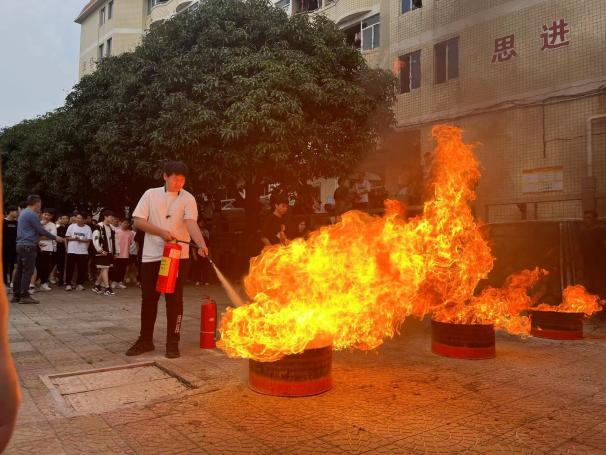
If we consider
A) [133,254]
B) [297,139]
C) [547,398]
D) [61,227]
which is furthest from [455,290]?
Result: [61,227]

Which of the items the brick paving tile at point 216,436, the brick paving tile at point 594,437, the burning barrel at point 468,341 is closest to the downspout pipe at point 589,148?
the burning barrel at point 468,341

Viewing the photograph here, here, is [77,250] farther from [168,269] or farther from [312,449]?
[312,449]

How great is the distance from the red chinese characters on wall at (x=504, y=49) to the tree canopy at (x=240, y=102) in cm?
327

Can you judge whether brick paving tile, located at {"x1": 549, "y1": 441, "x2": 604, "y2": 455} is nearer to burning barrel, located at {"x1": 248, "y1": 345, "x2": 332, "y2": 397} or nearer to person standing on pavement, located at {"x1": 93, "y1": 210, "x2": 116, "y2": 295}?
burning barrel, located at {"x1": 248, "y1": 345, "x2": 332, "y2": 397}

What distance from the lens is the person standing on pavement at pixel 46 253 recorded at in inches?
452

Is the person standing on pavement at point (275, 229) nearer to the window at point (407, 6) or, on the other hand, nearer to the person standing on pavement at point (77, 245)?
the person standing on pavement at point (77, 245)

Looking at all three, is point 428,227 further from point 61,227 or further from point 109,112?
point 109,112

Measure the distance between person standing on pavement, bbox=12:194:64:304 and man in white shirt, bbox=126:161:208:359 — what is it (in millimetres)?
5117

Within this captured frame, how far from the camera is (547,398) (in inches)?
157

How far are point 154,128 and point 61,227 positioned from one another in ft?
12.1

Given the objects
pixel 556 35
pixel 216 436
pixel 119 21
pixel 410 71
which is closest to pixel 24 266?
pixel 216 436

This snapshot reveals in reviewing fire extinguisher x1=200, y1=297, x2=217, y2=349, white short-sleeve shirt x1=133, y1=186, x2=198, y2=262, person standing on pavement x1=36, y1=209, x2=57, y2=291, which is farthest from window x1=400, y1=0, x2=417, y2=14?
fire extinguisher x1=200, y1=297, x2=217, y2=349

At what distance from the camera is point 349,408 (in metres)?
3.67

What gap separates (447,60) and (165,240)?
43.8 feet
